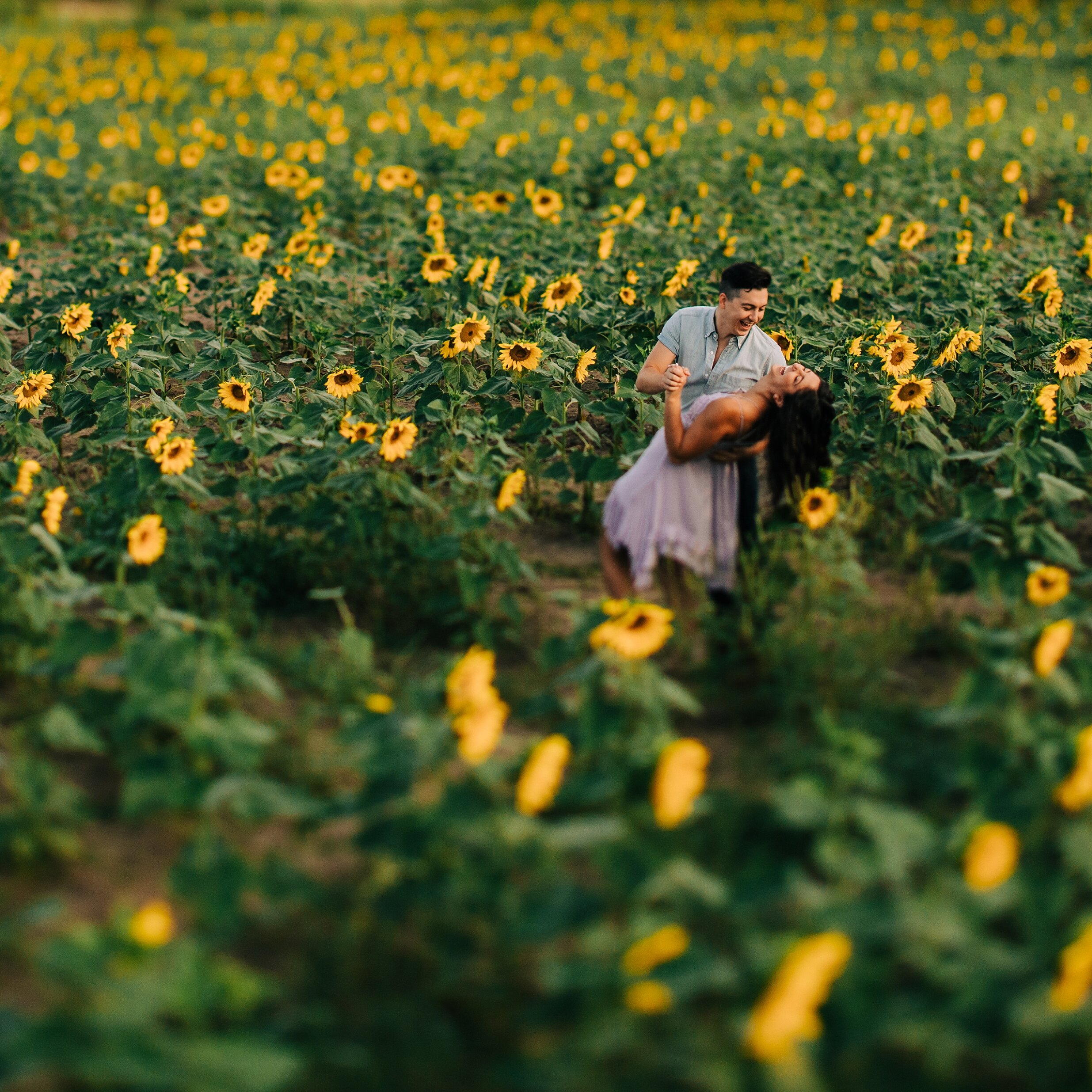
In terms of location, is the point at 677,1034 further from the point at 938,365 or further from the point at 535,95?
the point at 535,95

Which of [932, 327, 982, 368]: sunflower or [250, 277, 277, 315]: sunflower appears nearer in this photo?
[932, 327, 982, 368]: sunflower

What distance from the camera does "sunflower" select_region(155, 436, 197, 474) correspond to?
346 cm

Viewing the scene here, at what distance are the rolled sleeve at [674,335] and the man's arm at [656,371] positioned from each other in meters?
0.02

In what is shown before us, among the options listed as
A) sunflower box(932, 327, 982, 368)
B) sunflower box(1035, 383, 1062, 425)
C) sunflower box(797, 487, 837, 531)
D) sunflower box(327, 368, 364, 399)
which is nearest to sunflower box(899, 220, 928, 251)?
sunflower box(932, 327, 982, 368)

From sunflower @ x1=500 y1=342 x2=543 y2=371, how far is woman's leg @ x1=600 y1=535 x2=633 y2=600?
1.05 meters

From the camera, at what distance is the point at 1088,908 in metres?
2.24

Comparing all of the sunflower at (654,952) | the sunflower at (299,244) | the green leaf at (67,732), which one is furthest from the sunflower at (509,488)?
the sunflower at (299,244)

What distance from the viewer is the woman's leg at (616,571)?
3371 mm

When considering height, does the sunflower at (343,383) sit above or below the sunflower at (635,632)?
above

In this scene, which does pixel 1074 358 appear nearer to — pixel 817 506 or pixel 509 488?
pixel 817 506

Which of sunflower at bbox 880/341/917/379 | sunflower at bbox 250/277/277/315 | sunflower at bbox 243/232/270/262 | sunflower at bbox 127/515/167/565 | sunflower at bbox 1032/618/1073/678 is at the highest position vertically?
sunflower at bbox 243/232/270/262

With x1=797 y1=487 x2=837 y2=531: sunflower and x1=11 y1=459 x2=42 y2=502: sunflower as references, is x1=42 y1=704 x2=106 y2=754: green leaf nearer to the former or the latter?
x1=11 y1=459 x2=42 y2=502: sunflower

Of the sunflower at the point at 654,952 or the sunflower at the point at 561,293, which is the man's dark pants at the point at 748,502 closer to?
the sunflower at the point at 561,293

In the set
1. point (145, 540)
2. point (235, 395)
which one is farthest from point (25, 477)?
point (235, 395)
